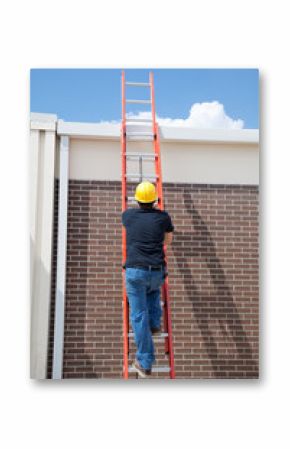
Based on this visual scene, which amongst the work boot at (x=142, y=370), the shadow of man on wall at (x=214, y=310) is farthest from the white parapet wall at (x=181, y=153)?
the work boot at (x=142, y=370)

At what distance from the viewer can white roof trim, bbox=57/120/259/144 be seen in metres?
3.99

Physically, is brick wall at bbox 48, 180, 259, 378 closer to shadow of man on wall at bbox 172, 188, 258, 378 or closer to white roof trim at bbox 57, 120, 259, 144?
shadow of man on wall at bbox 172, 188, 258, 378

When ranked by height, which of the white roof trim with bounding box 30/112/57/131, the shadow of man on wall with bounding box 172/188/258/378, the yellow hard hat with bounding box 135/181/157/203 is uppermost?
the white roof trim with bounding box 30/112/57/131

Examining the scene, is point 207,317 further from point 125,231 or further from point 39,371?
point 39,371

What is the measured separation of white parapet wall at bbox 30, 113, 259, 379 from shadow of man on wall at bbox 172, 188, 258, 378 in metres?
0.51

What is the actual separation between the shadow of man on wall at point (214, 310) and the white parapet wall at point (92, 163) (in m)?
0.51

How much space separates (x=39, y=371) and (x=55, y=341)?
0.24 meters

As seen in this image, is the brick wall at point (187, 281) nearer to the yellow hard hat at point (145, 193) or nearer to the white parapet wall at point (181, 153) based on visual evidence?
the white parapet wall at point (181, 153)

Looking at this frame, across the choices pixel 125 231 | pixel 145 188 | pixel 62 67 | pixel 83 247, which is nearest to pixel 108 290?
pixel 83 247

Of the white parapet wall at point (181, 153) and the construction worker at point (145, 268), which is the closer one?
the construction worker at point (145, 268)

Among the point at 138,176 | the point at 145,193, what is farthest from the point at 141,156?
the point at 145,193

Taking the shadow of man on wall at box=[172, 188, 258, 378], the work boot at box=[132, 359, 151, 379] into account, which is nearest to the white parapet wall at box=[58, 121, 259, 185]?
the shadow of man on wall at box=[172, 188, 258, 378]

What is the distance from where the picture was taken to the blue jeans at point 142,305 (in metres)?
3.31

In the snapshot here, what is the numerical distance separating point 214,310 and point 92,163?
1.47m
